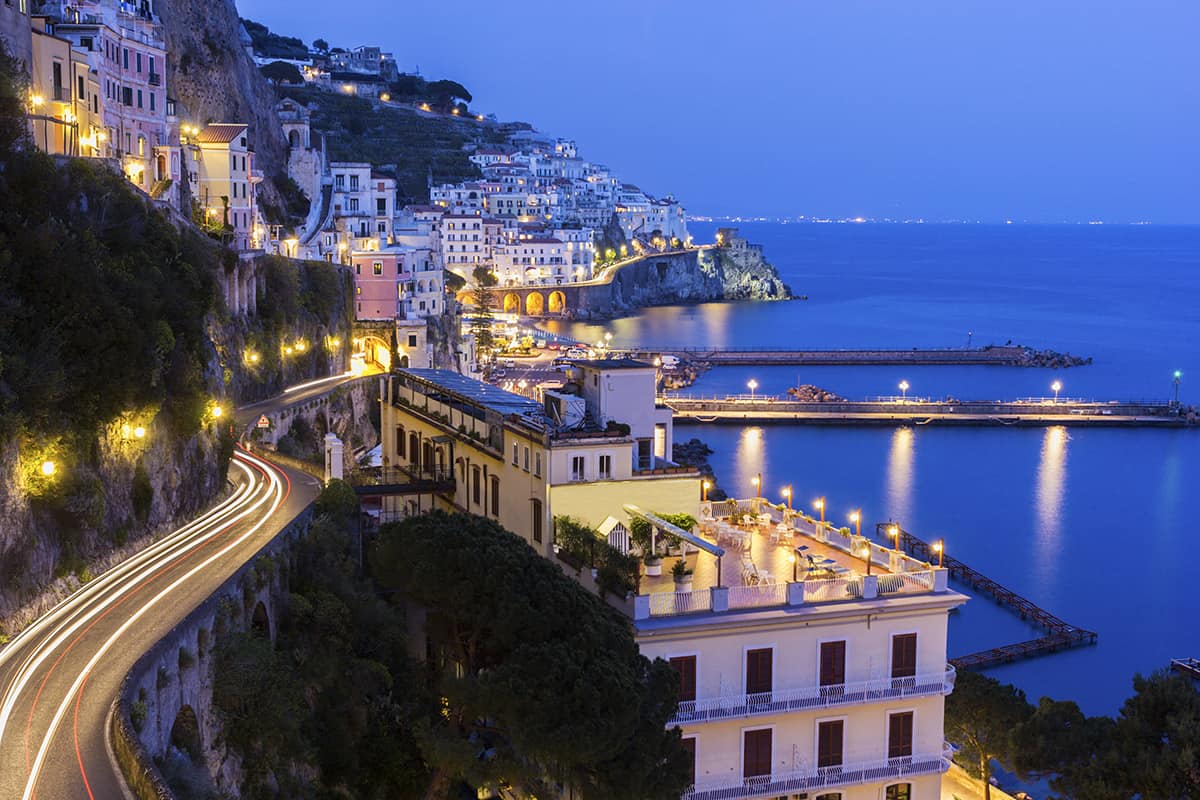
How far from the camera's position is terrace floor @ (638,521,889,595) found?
19.4 m

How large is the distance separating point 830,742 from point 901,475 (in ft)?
130

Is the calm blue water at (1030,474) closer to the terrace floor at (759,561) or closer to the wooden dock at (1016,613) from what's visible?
the wooden dock at (1016,613)

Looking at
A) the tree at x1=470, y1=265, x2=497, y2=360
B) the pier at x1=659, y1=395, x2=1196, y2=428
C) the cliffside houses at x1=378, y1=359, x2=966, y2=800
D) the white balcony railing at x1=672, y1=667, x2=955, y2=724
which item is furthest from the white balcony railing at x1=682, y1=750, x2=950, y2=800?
the tree at x1=470, y1=265, x2=497, y2=360

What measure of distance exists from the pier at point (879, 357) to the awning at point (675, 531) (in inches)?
2860

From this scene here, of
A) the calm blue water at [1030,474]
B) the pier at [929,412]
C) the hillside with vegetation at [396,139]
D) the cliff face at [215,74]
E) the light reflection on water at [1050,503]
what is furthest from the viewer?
the hillside with vegetation at [396,139]

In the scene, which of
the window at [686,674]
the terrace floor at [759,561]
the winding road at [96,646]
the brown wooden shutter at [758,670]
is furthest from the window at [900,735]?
the winding road at [96,646]

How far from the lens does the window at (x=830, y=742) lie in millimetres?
19141

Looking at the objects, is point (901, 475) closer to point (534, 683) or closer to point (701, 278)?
point (534, 683)

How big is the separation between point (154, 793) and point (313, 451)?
80.2ft

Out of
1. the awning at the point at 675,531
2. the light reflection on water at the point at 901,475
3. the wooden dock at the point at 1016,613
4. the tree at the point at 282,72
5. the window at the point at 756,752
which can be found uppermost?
the tree at the point at 282,72

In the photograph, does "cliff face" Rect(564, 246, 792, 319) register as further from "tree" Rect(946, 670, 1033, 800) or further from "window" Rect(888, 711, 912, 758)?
"window" Rect(888, 711, 912, 758)

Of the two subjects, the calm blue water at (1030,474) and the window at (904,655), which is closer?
the window at (904,655)

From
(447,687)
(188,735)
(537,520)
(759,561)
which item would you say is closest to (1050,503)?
(759,561)

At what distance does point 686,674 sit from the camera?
18203 millimetres
